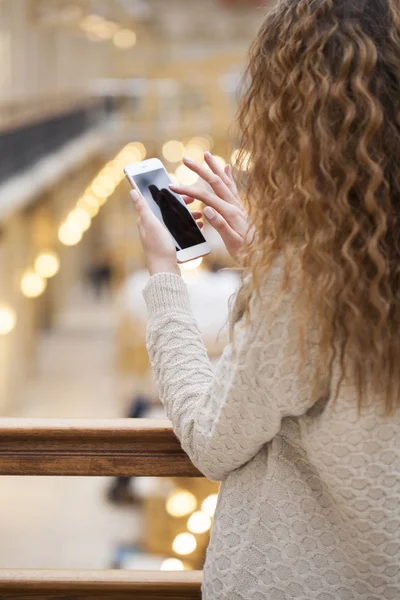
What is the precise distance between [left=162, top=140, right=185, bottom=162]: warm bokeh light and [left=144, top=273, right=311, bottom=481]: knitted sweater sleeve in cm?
2313

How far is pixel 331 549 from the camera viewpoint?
1351 millimetres

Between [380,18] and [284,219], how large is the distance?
29 cm

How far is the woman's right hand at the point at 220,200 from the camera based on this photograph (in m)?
1.60

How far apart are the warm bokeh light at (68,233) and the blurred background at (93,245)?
0.03 m

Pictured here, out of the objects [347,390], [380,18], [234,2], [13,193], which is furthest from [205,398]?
[234,2]

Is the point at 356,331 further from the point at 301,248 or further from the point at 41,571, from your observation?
the point at 41,571

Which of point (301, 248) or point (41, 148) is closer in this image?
point (301, 248)

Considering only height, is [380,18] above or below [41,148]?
above

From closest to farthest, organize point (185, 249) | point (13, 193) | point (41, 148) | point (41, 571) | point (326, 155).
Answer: point (326, 155), point (185, 249), point (41, 571), point (13, 193), point (41, 148)

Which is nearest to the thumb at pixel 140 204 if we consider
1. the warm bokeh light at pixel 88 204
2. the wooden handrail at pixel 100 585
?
the wooden handrail at pixel 100 585

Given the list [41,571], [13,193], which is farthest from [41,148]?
[41,571]

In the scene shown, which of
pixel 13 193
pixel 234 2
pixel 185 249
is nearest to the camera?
pixel 185 249

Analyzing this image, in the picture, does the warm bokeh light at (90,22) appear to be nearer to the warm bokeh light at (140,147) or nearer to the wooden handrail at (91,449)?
the warm bokeh light at (140,147)

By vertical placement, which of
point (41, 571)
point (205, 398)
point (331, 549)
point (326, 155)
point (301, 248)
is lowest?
point (41, 571)
